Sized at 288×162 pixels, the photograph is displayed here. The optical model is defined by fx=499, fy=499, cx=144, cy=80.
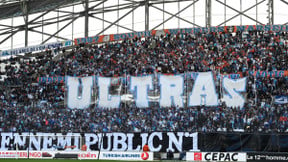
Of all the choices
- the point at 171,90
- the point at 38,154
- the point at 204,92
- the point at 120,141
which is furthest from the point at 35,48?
the point at 120,141

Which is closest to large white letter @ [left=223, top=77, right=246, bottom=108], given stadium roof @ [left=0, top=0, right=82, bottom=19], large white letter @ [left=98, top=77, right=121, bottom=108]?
large white letter @ [left=98, top=77, right=121, bottom=108]

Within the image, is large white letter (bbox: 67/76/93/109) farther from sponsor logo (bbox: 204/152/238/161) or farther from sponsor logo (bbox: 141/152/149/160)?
sponsor logo (bbox: 204/152/238/161)

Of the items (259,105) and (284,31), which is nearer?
(259,105)

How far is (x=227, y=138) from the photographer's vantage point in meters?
27.0

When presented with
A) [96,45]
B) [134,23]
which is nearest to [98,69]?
[96,45]

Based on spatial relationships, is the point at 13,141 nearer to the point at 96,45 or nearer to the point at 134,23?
the point at 96,45

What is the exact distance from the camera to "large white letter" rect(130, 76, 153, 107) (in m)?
37.6

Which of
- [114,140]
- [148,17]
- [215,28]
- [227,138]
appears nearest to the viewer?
[227,138]

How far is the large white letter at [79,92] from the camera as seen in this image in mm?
39013

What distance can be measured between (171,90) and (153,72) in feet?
10.9

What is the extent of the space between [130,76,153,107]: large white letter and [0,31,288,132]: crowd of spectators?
696 millimetres

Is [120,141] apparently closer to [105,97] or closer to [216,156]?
[216,156]

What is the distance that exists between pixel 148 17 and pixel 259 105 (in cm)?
2073

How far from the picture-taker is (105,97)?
38812mm
